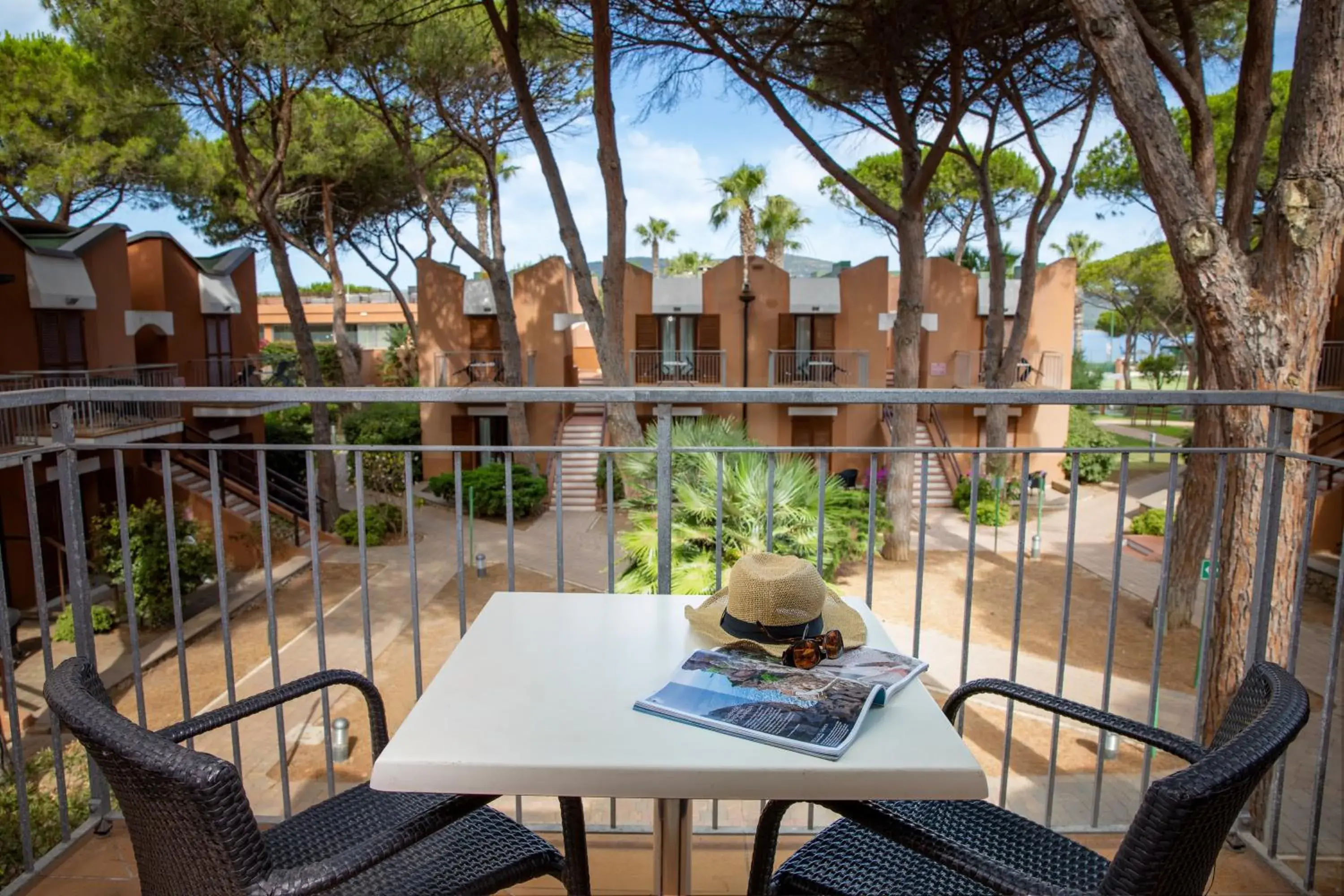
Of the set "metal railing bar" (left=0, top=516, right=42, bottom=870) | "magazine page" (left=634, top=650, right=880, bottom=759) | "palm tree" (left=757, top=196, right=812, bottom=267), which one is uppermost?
"palm tree" (left=757, top=196, right=812, bottom=267)

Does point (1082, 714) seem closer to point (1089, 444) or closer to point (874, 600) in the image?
point (874, 600)

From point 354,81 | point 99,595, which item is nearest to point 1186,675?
point 99,595

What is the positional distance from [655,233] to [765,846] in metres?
33.9

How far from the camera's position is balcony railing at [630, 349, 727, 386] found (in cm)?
1958

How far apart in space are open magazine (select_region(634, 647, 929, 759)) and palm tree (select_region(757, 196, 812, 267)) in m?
23.6

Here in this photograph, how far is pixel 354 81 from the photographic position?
15.1m

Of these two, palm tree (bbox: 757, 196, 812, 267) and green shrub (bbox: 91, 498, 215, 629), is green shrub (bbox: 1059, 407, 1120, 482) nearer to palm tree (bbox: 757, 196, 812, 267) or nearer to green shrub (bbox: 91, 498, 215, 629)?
palm tree (bbox: 757, 196, 812, 267)

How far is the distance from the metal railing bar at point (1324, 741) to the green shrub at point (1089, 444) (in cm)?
1830

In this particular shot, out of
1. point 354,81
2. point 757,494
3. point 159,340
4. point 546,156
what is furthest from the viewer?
point 159,340

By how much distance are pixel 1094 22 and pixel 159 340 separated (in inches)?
654

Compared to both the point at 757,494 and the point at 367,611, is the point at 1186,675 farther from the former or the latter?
the point at 367,611

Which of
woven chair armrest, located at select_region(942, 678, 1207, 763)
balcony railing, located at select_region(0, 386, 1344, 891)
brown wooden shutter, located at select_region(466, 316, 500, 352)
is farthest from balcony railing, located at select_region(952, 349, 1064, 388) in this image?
woven chair armrest, located at select_region(942, 678, 1207, 763)

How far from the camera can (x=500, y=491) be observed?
1631cm

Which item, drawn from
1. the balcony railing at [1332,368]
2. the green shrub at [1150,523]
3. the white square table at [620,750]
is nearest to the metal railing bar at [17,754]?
the white square table at [620,750]
